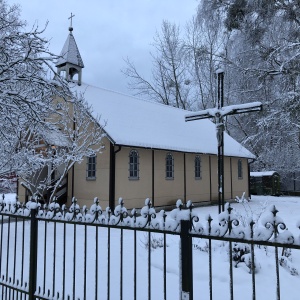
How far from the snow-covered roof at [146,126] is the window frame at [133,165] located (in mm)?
711

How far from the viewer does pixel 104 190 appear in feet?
46.6

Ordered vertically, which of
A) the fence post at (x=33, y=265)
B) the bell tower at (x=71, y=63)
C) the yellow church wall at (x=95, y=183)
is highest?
the bell tower at (x=71, y=63)

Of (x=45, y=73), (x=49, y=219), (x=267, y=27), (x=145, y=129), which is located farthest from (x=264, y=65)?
(x=49, y=219)

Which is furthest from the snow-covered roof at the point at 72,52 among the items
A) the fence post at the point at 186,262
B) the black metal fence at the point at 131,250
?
the fence post at the point at 186,262

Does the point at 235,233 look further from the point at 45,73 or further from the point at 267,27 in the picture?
the point at 267,27

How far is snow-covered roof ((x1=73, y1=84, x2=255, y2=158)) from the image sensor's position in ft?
→ 48.6

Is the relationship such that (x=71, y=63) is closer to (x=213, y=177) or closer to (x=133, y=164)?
(x=133, y=164)

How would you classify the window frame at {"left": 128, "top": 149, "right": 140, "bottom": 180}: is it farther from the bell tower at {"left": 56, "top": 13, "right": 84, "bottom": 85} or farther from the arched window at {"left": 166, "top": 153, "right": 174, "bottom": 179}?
the bell tower at {"left": 56, "top": 13, "right": 84, "bottom": 85}

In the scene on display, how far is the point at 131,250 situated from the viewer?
757 centimetres

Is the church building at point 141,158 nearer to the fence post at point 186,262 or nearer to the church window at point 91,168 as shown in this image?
the church window at point 91,168

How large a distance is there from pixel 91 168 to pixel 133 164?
1896 millimetres

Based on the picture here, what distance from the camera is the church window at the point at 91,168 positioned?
14.9 m

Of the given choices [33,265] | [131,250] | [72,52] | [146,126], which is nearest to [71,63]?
[72,52]

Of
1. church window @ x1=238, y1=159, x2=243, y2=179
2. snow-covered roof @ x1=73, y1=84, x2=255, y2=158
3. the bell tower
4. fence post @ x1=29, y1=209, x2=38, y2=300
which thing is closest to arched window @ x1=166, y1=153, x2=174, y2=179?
snow-covered roof @ x1=73, y1=84, x2=255, y2=158
